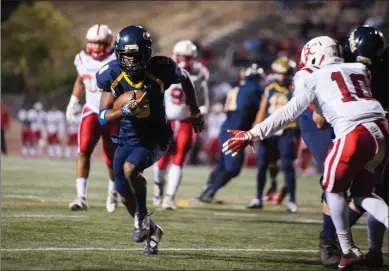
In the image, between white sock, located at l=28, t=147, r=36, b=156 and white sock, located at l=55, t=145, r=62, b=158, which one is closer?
white sock, located at l=55, t=145, r=62, b=158

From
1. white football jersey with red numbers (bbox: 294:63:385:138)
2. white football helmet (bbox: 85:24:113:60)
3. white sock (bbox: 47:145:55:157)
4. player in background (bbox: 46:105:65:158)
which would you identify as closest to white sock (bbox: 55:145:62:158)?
player in background (bbox: 46:105:65:158)

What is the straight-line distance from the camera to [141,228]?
582 cm

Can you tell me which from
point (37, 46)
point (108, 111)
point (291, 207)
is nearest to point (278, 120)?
point (108, 111)

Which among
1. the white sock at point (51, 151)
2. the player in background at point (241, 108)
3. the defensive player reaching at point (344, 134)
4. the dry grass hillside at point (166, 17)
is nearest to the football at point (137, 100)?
the defensive player reaching at point (344, 134)

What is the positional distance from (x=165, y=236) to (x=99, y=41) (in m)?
2.51

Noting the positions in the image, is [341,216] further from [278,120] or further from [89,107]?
[89,107]

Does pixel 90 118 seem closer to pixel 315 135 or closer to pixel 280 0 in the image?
pixel 315 135

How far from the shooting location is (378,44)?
6305mm

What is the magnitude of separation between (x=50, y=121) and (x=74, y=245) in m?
Answer: 20.5

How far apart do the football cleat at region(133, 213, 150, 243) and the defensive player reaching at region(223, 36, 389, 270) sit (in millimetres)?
806

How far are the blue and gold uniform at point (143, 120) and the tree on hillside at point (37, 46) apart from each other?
30426mm

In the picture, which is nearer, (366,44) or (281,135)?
(366,44)

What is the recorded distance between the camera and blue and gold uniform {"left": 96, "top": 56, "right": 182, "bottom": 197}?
5938 millimetres

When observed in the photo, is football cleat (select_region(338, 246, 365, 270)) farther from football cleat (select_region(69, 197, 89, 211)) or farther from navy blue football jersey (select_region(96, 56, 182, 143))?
football cleat (select_region(69, 197, 89, 211))
